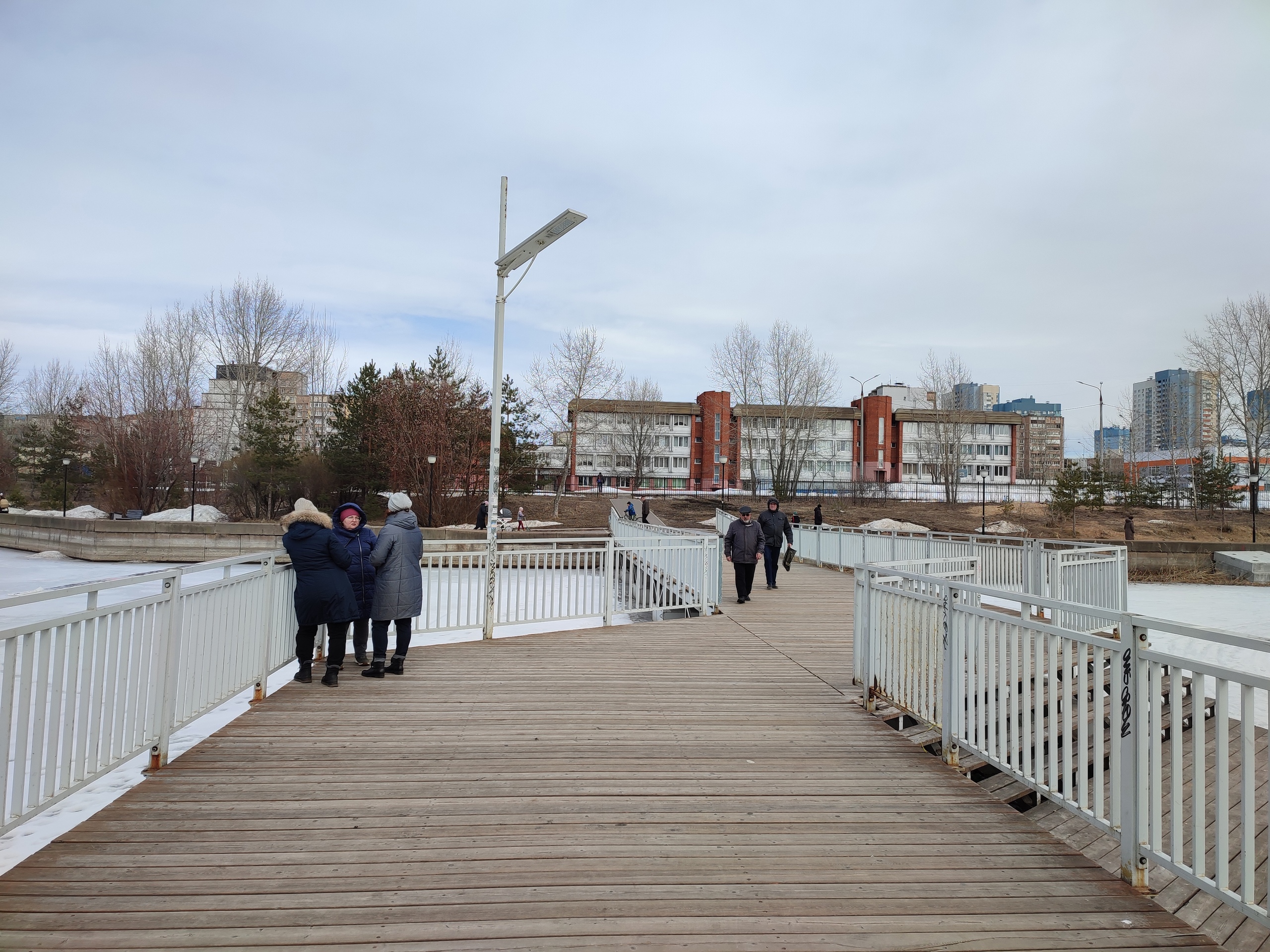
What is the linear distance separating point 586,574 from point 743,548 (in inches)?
133

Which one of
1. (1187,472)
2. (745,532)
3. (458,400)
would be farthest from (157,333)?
(1187,472)

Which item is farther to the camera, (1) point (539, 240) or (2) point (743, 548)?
(2) point (743, 548)

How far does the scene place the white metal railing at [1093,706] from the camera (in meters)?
2.81

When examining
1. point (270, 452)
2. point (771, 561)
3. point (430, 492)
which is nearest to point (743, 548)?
point (771, 561)

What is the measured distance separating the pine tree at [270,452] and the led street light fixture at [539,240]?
28692mm

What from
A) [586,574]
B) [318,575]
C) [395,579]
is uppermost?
[318,575]

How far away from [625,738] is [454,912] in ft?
7.77

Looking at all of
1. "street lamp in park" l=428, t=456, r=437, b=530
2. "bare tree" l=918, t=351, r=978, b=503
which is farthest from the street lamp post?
"street lamp in park" l=428, t=456, r=437, b=530

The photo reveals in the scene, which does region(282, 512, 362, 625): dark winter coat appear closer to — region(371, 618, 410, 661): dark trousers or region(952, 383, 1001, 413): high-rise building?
region(371, 618, 410, 661): dark trousers

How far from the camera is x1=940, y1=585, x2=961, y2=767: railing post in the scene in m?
4.82

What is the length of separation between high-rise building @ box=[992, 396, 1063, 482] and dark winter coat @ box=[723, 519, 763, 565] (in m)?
64.3

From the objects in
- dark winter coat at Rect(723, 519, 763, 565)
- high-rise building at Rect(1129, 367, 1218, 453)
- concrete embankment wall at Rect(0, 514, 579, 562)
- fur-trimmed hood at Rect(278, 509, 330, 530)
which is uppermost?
high-rise building at Rect(1129, 367, 1218, 453)

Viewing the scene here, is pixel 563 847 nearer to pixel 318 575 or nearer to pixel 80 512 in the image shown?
pixel 318 575

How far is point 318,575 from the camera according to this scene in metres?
6.28
